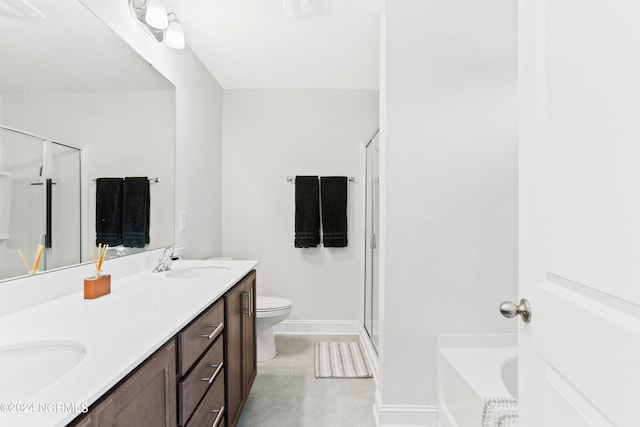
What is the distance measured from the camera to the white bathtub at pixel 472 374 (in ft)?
4.73

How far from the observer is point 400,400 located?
1.82 meters

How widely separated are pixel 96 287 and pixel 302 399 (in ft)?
4.58

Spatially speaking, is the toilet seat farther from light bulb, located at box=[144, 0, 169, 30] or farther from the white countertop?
light bulb, located at box=[144, 0, 169, 30]

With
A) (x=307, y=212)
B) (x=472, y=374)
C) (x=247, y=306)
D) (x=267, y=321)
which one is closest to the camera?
(x=472, y=374)

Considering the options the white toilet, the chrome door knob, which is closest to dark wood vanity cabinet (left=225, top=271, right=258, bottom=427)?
the white toilet

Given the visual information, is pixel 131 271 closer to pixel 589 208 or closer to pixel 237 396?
pixel 237 396

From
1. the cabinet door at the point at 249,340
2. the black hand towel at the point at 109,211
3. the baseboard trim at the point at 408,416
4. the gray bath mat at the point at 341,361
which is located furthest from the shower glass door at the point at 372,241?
the black hand towel at the point at 109,211

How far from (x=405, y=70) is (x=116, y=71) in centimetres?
144

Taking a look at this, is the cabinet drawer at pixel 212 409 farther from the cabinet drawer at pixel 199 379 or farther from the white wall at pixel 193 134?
the white wall at pixel 193 134

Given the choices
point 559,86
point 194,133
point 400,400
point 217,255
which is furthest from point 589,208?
point 217,255

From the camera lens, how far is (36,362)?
2.74 feet

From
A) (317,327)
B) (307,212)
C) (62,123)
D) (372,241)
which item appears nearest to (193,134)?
(307,212)

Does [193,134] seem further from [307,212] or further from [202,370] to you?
[202,370]

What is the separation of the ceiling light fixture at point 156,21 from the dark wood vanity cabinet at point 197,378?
139cm
